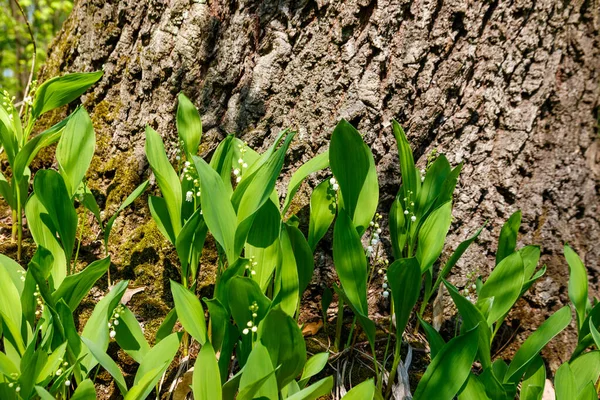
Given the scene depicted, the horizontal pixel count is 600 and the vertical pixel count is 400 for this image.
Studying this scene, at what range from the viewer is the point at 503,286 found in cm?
178

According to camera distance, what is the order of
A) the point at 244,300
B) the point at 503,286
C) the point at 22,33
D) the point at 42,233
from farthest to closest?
the point at 22,33
the point at 42,233
the point at 503,286
the point at 244,300

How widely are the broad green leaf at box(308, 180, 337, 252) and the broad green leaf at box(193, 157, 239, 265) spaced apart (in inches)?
14.5

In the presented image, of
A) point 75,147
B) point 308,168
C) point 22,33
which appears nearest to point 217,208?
point 308,168

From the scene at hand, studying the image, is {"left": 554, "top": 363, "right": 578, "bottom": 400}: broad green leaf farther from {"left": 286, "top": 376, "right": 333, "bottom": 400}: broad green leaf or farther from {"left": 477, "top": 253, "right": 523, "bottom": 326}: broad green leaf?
{"left": 286, "top": 376, "right": 333, "bottom": 400}: broad green leaf

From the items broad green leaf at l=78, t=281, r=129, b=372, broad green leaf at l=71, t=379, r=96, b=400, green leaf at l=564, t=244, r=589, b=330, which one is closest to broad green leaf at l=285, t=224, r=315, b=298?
broad green leaf at l=78, t=281, r=129, b=372

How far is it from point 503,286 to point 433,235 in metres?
0.26

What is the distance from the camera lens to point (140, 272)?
7.22 ft

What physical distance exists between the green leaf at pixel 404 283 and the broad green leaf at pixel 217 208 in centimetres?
45

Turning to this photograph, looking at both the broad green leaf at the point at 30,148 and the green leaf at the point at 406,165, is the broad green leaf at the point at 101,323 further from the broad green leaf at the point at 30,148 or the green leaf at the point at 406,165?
the green leaf at the point at 406,165

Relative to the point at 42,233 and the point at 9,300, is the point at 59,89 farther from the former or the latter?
the point at 9,300

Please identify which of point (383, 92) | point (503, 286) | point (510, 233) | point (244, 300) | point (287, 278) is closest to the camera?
point (244, 300)

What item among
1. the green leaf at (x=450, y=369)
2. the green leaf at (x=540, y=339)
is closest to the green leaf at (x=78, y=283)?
the green leaf at (x=450, y=369)

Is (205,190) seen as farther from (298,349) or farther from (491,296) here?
(491,296)

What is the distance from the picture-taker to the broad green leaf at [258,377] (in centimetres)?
139
